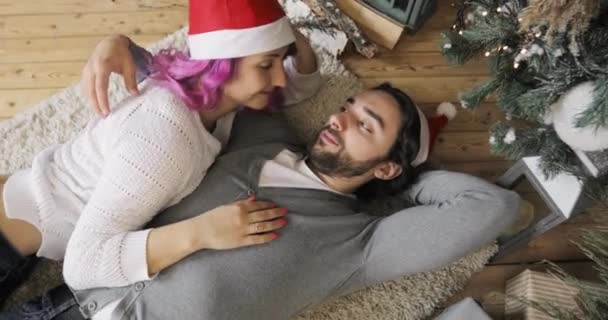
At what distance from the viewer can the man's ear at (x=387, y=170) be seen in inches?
48.7

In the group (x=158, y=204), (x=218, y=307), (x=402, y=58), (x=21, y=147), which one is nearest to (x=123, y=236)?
(x=158, y=204)

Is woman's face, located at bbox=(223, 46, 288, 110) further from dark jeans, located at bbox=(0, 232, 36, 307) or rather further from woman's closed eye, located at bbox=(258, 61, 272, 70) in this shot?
dark jeans, located at bbox=(0, 232, 36, 307)

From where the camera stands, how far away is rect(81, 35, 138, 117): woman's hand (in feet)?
3.45

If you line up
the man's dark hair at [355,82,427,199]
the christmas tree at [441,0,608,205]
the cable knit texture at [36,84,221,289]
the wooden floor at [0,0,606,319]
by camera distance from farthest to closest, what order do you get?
the wooden floor at [0,0,606,319] < the man's dark hair at [355,82,427,199] < the cable knit texture at [36,84,221,289] < the christmas tree at [441,0,608,205]

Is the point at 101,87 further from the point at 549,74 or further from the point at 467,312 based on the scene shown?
the point at 467,312

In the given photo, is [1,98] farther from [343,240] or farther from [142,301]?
[343,240]

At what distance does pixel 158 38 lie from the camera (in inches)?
70.0

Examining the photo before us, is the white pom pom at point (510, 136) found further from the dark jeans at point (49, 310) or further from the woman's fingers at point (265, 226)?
the dark jeans at point (49, 310)

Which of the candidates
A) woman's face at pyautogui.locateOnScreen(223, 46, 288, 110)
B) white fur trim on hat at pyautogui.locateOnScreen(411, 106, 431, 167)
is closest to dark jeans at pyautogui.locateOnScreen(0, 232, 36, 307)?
woman's face at pyautogui.locateOnScreen(223, 46, 288, 110)

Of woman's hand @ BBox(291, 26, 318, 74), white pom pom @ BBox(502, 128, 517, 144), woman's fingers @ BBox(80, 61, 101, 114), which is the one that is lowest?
white pom pom @ BBox(502, 128, 517, 144)

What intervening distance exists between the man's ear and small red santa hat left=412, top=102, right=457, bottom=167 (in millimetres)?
66

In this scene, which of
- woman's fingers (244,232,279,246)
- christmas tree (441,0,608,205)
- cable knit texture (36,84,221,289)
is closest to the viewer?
christmas tree (441,0,608,205)

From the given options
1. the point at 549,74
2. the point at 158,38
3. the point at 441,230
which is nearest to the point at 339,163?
the point at 441,230

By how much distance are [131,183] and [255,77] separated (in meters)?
0.34
